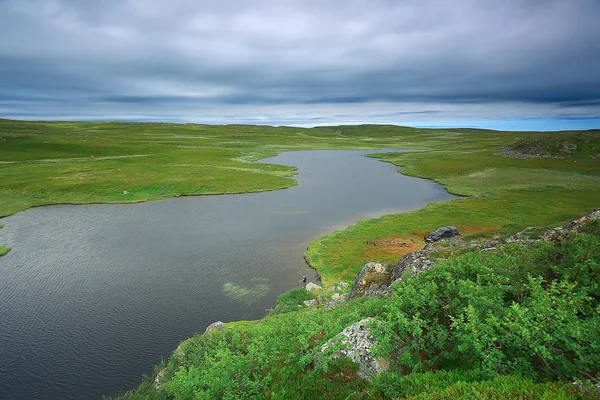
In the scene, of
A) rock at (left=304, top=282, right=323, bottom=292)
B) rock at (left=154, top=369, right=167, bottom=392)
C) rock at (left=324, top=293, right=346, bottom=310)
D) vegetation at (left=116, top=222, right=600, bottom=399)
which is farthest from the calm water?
vegetation at (left=116, top=222, right=600, bottom=399)

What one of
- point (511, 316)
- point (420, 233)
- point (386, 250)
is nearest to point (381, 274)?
point (511, 316)

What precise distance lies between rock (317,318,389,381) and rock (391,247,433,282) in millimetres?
10750

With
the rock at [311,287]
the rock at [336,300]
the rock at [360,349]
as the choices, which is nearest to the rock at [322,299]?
the rock at [336,300]

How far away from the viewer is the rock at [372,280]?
82.6 ft

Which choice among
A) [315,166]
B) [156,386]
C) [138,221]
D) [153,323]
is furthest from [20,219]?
[315,166]

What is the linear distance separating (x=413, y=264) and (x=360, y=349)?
1346 cm

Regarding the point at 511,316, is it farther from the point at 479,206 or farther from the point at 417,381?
the point at 479,206

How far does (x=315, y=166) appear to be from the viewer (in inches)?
5320

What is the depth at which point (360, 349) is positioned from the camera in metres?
12.7

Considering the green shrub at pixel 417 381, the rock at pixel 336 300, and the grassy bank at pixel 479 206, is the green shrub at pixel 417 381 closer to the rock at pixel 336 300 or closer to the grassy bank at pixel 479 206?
the rock at pixel 336 300

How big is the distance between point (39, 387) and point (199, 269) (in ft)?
63.5

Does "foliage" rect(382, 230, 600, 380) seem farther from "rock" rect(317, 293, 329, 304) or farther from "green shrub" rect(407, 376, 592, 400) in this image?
"rock" rect(317, 293, 329, 304)

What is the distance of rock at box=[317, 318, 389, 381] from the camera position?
12.0m

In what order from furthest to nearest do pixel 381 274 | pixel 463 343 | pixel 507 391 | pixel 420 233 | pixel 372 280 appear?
pixel 420 233 → pixel 381 274 → pixel 372 280 → pixel 463 343 → pixel 507 391
